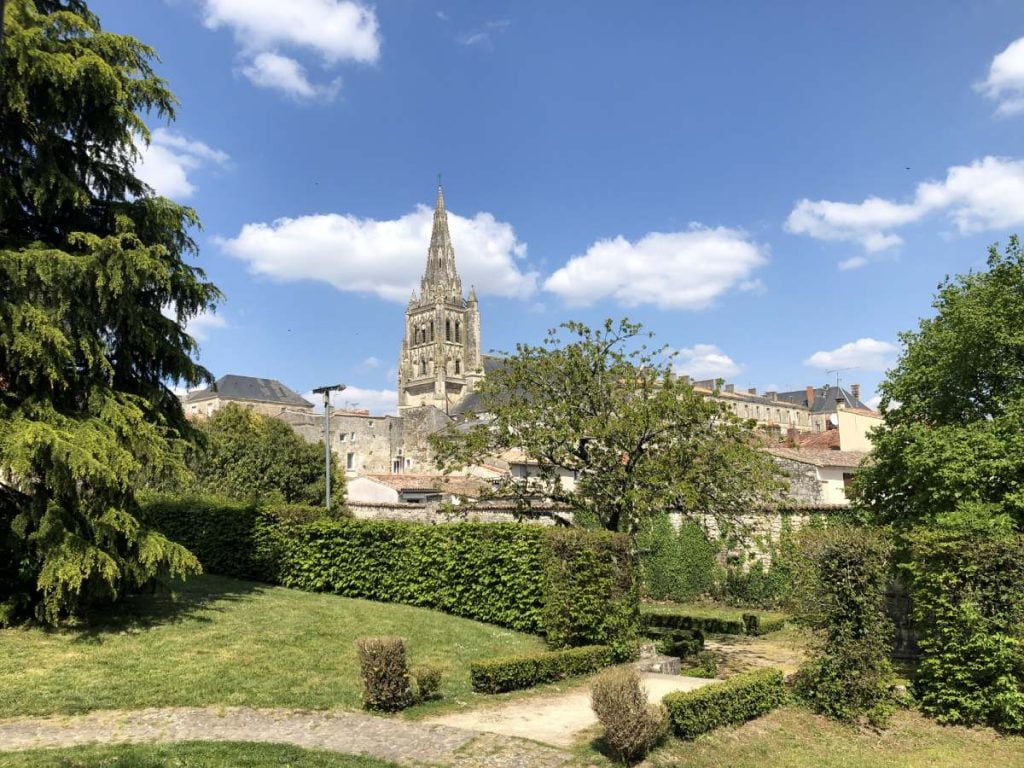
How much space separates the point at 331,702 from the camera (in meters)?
10.9

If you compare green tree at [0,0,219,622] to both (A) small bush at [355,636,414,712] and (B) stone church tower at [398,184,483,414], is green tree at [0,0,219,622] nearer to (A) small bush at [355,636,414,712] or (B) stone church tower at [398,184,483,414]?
(A) small bush at [355,636,414,712]

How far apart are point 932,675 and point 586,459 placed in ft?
25.7

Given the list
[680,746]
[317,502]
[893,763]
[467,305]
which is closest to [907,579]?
[893,763]

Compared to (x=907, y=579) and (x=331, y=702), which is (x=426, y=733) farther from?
(x=907, y=579)

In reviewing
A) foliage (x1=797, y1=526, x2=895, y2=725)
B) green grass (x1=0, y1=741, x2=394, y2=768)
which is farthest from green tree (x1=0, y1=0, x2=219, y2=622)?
foliage (x1=797, y1=526, x2=895, y2=725)

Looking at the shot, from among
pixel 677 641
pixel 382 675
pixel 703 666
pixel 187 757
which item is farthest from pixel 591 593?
pixel 187 757

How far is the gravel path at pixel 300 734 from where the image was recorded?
29.0 ft

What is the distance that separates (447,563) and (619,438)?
5372 millimetres

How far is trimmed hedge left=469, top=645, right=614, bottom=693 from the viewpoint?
1201 cm

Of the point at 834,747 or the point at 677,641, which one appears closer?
the point at 834,747

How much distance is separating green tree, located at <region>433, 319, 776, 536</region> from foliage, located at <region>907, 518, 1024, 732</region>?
414cm

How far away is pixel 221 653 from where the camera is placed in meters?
12.8

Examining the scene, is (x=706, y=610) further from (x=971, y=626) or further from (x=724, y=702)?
(x=724, y=702)

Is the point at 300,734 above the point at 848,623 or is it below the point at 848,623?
below
